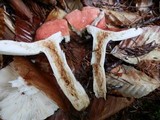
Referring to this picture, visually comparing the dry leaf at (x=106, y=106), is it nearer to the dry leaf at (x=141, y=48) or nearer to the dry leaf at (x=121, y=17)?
the dry leaf at (x=141, y=48)

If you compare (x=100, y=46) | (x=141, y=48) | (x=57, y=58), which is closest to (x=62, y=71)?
(x=57, y=58)

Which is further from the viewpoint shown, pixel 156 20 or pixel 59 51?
pixel 156 20

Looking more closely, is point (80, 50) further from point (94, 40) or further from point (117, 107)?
point (117, 107)

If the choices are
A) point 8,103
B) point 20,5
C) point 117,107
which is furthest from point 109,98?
point 20,5

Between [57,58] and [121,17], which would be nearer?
[57,58]

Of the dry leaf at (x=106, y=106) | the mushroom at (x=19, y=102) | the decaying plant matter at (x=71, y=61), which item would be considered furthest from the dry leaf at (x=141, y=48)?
the mushroom at (x=19, y=102)

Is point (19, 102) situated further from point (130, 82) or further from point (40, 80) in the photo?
point (130, 82)

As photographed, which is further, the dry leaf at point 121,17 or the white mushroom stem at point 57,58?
the dry leaf at point 121,17
